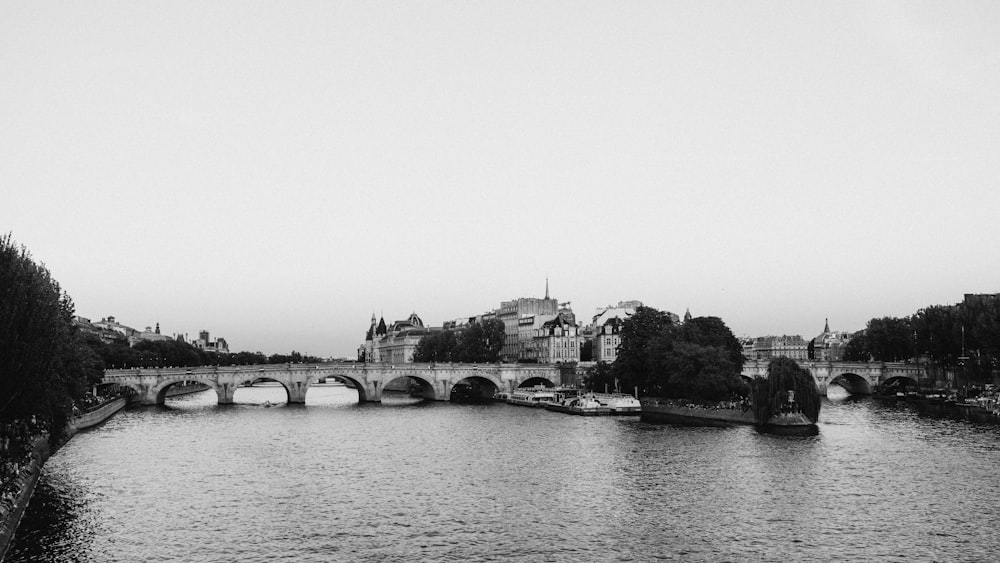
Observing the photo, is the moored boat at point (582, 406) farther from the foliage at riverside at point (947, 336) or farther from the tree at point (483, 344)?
the tree at point (483, 344)

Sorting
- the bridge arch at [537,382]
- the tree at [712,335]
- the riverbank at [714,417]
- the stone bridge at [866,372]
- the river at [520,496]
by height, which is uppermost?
the tree at [712,335]

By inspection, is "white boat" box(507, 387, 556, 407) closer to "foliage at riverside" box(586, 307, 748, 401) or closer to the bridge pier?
"foliage at riverside" box(586, 307, 748, 401)

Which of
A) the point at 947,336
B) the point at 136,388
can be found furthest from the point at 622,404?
the point at 136,388

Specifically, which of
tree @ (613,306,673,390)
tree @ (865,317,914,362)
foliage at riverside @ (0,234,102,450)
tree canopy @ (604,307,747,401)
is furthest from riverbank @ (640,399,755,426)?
tree @ (865,317,914,362)

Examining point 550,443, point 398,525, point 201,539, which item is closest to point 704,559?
point 398,525

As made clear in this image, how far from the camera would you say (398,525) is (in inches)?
1425

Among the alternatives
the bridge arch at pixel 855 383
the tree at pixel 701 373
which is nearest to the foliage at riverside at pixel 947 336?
the bridge arch at pixel 855 383

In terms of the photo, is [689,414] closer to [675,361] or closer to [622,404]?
[675,361]

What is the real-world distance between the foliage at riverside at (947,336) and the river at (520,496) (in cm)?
3613

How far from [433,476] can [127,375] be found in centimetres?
6261

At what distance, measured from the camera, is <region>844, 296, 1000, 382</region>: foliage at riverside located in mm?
100938

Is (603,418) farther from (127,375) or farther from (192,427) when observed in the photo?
(127,375)

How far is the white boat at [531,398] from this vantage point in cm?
10181

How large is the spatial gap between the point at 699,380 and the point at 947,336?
49.5 metres
